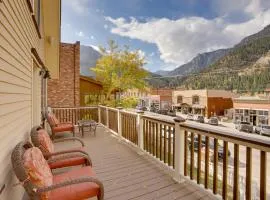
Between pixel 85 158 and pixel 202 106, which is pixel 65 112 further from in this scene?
pixel 202 106

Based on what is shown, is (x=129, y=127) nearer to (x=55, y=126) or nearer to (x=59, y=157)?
(x=55, y=126)

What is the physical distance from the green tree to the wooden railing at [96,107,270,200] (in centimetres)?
764

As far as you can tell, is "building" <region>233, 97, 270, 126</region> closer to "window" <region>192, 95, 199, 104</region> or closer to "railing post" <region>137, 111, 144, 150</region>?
"window" <region>192, 95, 199, 104</region>

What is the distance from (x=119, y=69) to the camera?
1488cm

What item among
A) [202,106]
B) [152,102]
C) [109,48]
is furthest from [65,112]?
[152,102]

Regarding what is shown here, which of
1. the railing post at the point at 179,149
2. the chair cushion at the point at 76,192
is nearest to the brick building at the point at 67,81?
the railing post at the point at 179,149

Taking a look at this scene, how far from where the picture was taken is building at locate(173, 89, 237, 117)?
3747 cm

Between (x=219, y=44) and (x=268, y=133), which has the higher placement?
(x=219, y=44)

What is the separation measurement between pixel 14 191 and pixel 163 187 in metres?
2.03

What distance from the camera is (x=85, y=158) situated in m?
3.11

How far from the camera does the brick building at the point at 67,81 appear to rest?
35.4 feet

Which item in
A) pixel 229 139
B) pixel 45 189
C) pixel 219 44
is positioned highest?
pixel 219 44

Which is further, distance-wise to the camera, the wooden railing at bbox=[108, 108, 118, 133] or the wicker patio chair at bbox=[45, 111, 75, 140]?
the wooden railing at bbox=[108, 108, 118, 133]

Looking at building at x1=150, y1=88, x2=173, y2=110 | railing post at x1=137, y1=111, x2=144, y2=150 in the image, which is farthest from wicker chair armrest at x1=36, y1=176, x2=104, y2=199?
building at x1=150, y1=88, x2=173, y2=110
